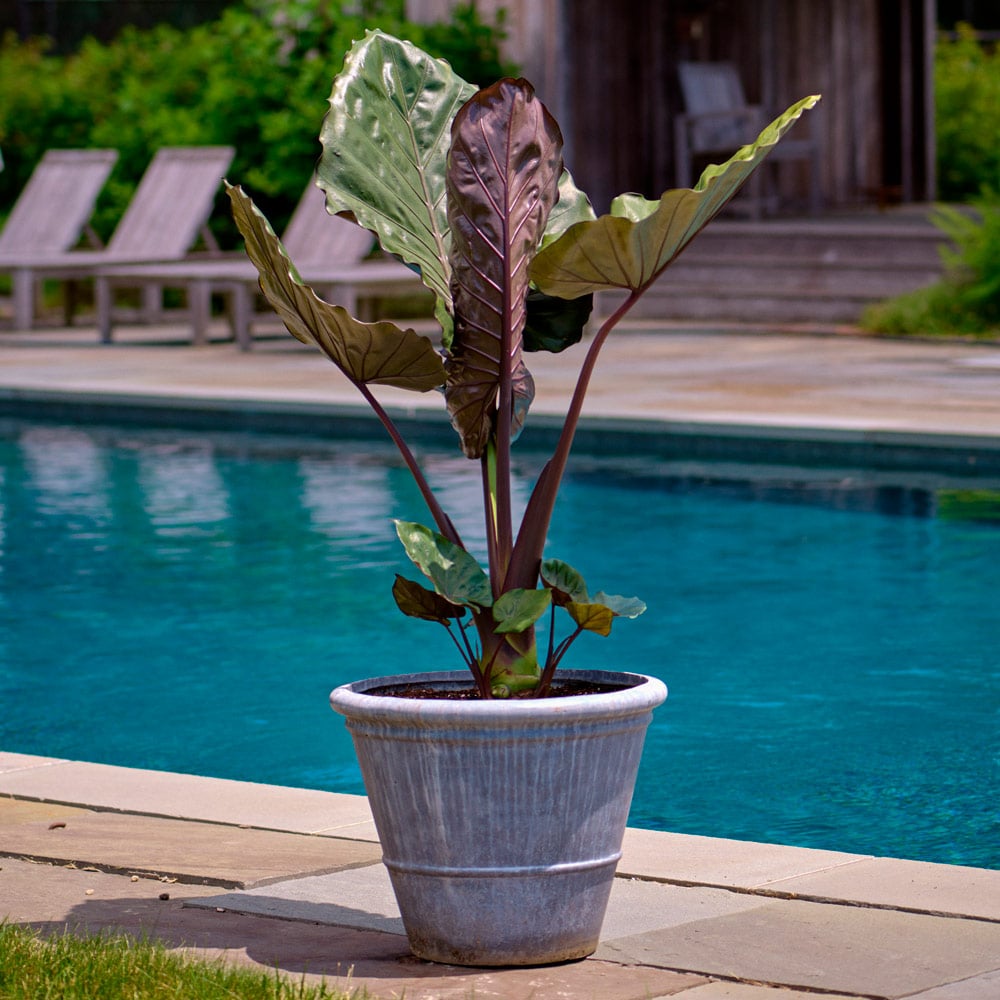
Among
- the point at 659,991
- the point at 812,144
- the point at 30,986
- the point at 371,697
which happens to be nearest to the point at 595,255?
the point at 371,697

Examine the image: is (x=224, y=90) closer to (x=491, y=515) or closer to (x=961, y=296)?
(x=961, y=296)

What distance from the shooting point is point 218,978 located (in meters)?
2.63

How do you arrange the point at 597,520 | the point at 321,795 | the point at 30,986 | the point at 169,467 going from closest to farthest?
the point at 30,986 → the point at 321,795 → the point at 597,520 → the point at 169,467

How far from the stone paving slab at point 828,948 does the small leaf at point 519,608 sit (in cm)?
49

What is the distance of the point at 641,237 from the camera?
9.41 feet

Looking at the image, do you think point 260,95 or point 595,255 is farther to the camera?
point 260,95

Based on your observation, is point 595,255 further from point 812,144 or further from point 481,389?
point 812,144

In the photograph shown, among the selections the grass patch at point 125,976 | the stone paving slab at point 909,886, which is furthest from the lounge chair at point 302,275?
the grass patch at point 125,976

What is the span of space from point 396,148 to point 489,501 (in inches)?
23.3

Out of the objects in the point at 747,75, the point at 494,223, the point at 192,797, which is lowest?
the point at 192,797

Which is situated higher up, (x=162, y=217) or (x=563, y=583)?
(x=563, y=583)

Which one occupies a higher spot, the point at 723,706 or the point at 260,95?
the point at 260,95

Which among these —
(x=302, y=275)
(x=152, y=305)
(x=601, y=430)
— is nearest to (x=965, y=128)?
(x=152, y=305)

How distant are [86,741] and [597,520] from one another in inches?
133
